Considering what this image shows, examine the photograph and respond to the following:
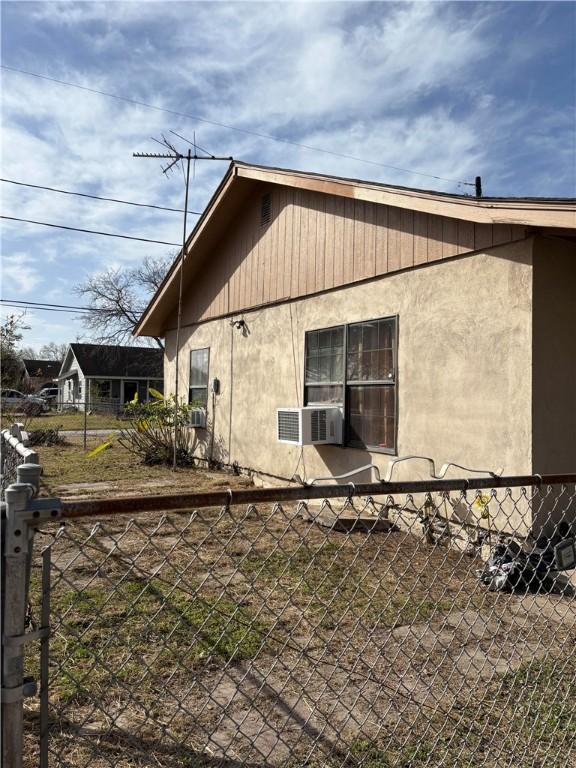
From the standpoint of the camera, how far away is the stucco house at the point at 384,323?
16.0 ft

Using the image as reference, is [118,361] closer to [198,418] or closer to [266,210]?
[198,418]

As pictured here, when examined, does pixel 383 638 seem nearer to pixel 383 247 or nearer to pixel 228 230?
pixel 383 247

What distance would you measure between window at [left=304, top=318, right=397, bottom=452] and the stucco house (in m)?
0.02

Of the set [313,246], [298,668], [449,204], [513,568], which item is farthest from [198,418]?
[298,668]

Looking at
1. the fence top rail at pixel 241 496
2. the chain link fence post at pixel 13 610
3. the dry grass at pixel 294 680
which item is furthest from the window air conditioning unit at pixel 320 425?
the chain link fence post at pixel 13 610

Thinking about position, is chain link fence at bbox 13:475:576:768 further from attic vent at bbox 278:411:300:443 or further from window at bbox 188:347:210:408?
Answer: window at bbox 188:347:210:408

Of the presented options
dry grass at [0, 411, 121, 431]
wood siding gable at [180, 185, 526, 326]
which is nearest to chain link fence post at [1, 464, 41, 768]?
wood siding gable at [180, 185, 526, 326]

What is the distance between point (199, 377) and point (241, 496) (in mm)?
10213

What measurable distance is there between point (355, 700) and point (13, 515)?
7.26 ft

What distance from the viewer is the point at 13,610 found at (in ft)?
4.01

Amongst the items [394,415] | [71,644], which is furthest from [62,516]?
[394,415]

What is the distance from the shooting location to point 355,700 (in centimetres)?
276

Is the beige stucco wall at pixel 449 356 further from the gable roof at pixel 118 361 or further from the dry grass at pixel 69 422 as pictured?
the gable roof at pixel 118 361

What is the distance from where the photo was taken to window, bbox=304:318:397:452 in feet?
21.2
